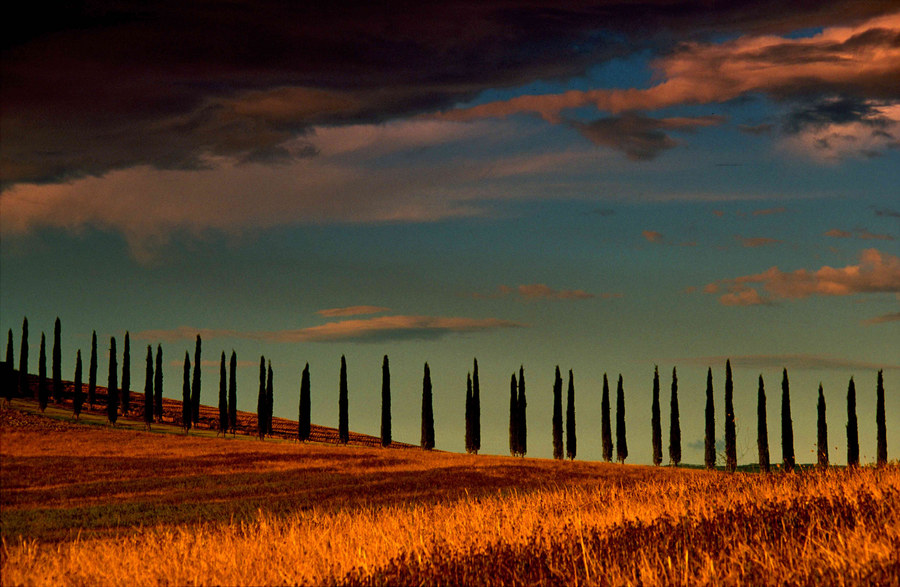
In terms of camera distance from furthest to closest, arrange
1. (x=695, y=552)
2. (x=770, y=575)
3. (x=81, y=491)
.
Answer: (x=81, y=491), (x=695, y=552), (x=770, y=575)

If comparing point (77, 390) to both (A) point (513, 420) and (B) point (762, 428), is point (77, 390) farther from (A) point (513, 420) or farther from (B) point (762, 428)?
(B) point (762, 428)

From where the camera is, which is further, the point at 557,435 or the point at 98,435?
the point at 557,435

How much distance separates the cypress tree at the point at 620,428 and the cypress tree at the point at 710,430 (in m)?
6.50

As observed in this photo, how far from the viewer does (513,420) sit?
7225 centimetres

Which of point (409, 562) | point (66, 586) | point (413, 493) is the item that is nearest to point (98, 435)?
point (413, 493)

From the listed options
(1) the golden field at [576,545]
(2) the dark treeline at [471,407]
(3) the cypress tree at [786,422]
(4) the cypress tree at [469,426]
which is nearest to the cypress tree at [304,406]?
(2) the dark treeline at [471,407]

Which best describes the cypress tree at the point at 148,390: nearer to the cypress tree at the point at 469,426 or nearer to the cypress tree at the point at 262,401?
the cypress tree at the point at 262,401

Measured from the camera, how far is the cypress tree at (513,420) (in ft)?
235

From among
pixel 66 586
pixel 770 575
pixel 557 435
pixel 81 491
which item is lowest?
pixel 557 435

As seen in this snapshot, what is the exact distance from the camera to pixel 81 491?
38844mm

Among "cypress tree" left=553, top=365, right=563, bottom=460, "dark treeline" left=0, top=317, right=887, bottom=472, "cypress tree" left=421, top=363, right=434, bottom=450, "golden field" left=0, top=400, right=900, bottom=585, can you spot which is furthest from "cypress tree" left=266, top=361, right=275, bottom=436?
"golden field" left=0, top=400, right=900, bottom=585

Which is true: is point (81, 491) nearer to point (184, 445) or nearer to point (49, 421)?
point (184, 445)

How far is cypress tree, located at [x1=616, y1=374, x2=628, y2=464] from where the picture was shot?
2662 inches

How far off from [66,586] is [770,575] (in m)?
8.86
